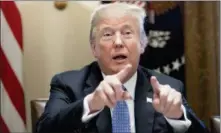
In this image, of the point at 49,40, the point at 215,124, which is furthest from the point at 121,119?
Answer: the point at 49,40

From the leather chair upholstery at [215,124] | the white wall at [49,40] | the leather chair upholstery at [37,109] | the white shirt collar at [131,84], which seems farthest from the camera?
the white wall at [49,40]

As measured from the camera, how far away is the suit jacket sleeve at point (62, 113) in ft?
3.69

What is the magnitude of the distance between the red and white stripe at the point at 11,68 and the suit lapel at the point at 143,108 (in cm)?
90

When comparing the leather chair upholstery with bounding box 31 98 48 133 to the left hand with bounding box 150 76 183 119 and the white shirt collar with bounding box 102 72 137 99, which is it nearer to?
the white shirt collar with bounding box 102 72 137 99

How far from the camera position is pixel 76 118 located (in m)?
1.13

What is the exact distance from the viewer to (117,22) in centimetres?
127

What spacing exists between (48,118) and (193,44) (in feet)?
4.67

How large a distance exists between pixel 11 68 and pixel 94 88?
87 cm

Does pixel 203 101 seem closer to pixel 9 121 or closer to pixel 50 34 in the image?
pixel 50 34

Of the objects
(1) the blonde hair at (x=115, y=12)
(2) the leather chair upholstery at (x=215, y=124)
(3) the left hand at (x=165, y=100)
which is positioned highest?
(1) the blonde hair at (x=115, y=12)

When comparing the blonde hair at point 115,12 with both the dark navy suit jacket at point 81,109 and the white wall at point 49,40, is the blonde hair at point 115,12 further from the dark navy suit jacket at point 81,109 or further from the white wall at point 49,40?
the white wall at point 49,40

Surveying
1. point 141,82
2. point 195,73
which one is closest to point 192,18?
point 195,73

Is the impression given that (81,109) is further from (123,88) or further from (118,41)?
(118,41)

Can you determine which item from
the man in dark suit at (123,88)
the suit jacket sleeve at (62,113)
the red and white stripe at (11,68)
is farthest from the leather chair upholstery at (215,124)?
the red and white stripe at (11,68)
